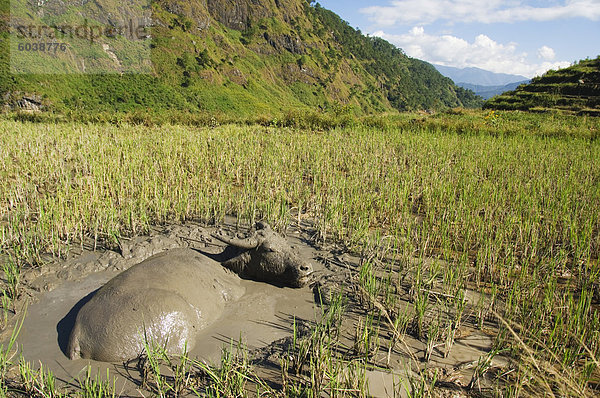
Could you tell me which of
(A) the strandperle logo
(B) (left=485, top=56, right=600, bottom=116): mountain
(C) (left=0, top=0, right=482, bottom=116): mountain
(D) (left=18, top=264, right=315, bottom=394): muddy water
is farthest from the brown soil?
(A) the strandperle logo

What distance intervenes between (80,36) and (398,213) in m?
76.5

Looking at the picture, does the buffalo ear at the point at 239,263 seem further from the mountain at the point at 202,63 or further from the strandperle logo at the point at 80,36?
the strandperle logo at the point at 80,36

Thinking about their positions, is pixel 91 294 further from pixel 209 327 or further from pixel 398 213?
pixel 398 213

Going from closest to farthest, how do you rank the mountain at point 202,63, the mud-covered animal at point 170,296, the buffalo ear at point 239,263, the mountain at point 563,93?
the mud-covered animal at point 170,296 < the buffalo ear at point 239,263 < the mountain at point 563,93 < the mountain at point 202,63

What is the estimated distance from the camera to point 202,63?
7188 cm

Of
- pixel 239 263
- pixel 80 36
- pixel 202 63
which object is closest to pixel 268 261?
pixel 239 263

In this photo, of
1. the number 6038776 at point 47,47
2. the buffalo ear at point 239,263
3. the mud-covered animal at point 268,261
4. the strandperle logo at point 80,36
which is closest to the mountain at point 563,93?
the mud-covered animal at point 268,261

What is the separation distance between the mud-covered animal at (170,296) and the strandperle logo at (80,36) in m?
54.2

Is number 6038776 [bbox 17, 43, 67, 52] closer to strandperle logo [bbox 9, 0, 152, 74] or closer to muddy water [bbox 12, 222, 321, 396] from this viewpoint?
strandperle logo [bbox 9, 0, 152, 74]

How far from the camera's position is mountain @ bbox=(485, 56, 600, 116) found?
1914 centimetres

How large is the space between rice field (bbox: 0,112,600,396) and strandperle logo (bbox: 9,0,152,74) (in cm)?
5072

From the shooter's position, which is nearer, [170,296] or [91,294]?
[170,296]

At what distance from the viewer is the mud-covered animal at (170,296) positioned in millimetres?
2287

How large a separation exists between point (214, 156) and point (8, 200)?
344cm
